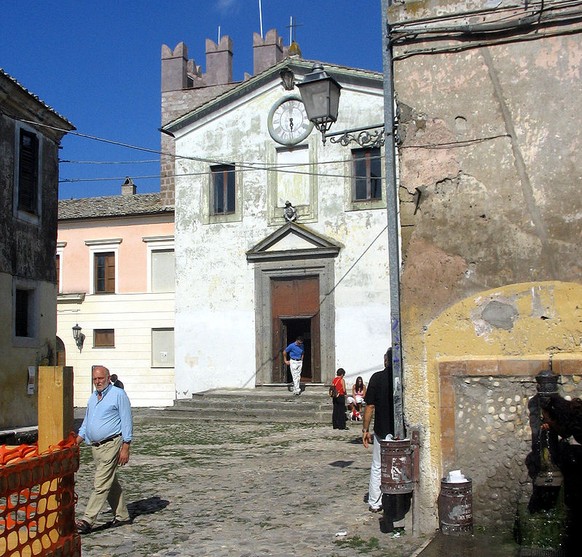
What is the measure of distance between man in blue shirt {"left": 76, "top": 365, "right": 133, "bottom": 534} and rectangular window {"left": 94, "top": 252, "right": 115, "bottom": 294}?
71.1 ft

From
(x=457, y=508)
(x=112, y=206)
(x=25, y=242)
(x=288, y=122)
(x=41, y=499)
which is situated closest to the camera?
(x=41, y=499)

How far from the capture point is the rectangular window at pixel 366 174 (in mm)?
23125

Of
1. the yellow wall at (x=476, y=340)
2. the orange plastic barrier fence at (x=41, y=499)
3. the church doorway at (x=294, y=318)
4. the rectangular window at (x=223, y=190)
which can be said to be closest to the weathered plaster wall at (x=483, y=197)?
the yellow wall at (x=476, y=340)

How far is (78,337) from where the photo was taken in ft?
96.8

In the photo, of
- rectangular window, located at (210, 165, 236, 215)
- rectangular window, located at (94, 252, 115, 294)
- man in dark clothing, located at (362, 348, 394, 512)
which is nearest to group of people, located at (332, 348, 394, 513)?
man in dark clothing, located at (362, 348, 394, 512)

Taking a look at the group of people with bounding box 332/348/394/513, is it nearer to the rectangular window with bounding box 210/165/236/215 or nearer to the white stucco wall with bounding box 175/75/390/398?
the white stucco wall with bounding box 175/75/390/398

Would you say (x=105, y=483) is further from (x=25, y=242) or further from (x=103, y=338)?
(x=103, y=338)

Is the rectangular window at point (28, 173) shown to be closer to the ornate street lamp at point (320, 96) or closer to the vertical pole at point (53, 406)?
the ornate street lamp at point (320, 96)

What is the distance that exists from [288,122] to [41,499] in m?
20.4

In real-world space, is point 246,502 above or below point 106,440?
below

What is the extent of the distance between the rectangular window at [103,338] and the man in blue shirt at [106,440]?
21492 mm

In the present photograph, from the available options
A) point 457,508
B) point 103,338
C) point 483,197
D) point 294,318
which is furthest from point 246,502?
point 103,338

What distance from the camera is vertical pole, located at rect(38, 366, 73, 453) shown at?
5090mm

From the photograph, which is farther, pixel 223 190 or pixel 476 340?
pixel 223 190
